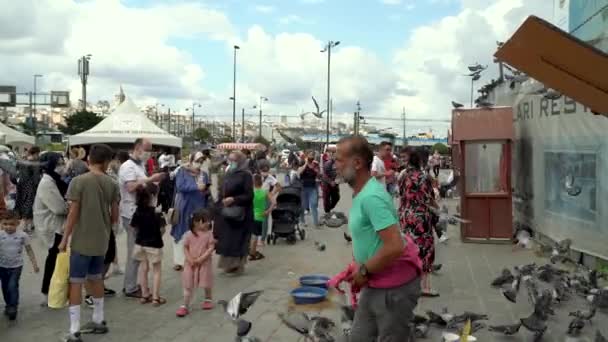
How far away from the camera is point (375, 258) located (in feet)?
11.3

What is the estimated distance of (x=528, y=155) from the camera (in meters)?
12.2

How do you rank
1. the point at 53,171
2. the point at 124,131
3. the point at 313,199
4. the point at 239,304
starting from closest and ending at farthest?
the point at 239,304, the point at 53,171, the point at 313,199, the point at 124,131

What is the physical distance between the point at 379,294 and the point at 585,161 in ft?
21.4

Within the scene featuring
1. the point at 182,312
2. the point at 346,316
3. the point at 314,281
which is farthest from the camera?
the point at 314,281

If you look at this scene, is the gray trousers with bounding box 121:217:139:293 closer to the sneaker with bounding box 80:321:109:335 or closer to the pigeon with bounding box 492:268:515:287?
the sneaker with bounding box 80:321:109:335

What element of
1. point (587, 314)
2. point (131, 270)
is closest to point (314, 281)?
point (131, 270)

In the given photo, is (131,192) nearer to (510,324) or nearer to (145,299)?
(145,299)

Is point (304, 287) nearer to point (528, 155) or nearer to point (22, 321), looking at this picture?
point (22, 321)

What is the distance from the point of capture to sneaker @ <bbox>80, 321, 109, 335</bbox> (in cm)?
611

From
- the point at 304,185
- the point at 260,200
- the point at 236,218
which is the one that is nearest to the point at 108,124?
the point at 304,185

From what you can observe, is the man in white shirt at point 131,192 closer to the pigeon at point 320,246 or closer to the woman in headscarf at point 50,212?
the woman in headscarf at point 50,212

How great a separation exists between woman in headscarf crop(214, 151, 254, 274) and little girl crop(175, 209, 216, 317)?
1.63 metres

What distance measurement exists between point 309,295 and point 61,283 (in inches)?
92.5

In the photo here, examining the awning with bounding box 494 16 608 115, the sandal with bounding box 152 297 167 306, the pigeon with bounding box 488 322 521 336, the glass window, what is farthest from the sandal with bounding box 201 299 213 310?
the glass window
